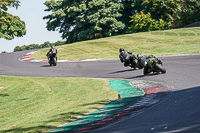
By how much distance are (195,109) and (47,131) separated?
3.09m

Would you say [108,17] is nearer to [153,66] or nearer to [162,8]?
[162,8]

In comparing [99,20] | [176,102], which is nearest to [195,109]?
[176,102]

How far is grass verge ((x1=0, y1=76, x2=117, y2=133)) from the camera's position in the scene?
23.9 ft

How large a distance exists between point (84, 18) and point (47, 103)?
4680 cm

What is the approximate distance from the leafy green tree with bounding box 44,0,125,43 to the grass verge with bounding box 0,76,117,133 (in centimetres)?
4084

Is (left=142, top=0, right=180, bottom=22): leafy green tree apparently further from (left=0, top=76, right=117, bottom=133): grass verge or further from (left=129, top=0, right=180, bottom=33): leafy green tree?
(left=0, top=76, right=117, bottom=133): grass verge

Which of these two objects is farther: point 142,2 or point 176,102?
point 142,2

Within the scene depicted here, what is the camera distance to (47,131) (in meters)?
6.26

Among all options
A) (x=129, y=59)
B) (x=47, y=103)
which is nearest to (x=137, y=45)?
(x=129, y=59)

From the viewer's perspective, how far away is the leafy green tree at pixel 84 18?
2174 inches

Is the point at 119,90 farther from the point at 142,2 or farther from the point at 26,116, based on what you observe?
the point at 142,2

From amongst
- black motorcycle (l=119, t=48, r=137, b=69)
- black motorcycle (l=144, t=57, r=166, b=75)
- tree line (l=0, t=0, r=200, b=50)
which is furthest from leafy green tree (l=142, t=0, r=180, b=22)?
black motorcycle (l=144, t=57, r=166, b=75)

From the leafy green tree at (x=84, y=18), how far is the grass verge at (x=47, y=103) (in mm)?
40835

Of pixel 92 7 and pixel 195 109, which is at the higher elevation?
pixel 92 7
